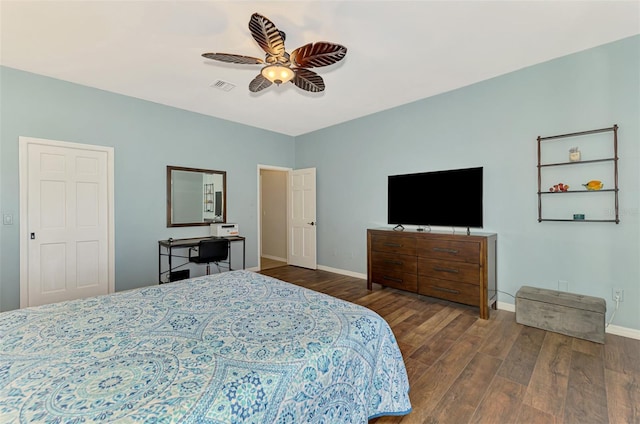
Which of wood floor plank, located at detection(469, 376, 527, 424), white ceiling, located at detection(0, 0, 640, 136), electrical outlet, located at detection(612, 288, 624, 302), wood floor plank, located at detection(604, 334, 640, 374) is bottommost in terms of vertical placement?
wood floor plank, located at detection(469, 376, 527, 424)

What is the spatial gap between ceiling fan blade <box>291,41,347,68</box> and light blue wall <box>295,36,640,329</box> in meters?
2.24

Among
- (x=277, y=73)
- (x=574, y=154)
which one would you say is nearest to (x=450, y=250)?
(x=574, y=154)

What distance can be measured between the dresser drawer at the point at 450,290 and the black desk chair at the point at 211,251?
281 cm

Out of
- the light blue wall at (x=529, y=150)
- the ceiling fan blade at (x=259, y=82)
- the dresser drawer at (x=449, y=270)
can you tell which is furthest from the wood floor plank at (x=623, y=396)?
the ceiling fan blade at (x=259, y=82)

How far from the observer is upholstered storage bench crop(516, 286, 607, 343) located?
2492 millimetres

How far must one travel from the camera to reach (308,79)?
255cm

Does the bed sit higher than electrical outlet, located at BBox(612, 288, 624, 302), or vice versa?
the bed

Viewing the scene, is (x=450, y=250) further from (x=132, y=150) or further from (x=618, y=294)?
(x=132, y=150)

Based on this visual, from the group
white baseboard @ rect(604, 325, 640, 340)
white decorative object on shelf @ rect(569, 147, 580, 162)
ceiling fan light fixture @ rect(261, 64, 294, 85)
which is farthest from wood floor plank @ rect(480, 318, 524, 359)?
ceiling fan light fixture @ rect(261, 64, 294, 85)

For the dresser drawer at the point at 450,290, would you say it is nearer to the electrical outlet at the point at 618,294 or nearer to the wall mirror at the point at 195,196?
the electrical outlet at the point at 618,294

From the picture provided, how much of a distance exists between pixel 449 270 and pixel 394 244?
0.78m

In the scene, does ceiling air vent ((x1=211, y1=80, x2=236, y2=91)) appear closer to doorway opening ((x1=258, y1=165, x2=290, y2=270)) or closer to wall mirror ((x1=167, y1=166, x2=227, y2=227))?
wall mirror ((x1=167, y1=166, x2=227, y2=227))

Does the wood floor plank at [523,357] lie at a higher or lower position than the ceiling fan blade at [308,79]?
lower

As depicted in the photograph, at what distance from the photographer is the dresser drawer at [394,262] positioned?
11.9ft
